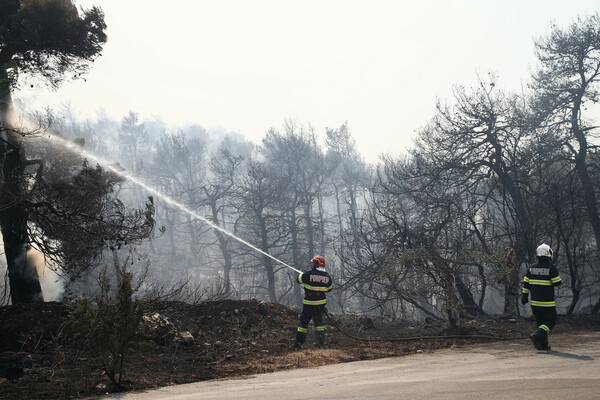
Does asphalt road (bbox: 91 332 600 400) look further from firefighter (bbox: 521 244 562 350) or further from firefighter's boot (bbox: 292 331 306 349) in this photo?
firefighter's boot (bbox: 292 331 306 349)

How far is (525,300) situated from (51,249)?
9.79 meters

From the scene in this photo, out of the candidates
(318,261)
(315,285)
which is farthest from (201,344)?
(318,261)

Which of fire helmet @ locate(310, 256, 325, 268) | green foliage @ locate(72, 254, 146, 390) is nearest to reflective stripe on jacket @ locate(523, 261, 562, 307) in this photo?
fire helmet @ locate(310, 256, 325, 268)

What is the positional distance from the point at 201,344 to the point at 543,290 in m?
6.51

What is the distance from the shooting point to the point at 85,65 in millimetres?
12211

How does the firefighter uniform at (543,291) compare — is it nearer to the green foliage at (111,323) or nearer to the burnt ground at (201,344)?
the burnt ground at (201,344)

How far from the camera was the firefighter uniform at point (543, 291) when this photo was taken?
27.0 feet

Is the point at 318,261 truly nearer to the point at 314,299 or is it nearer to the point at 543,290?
the point at 314,299

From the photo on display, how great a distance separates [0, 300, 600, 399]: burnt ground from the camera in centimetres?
655

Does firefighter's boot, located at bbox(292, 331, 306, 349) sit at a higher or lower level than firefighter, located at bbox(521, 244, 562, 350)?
lower

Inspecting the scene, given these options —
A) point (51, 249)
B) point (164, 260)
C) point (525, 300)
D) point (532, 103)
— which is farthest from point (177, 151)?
point (525, 300)

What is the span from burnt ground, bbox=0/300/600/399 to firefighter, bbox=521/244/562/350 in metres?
1.80

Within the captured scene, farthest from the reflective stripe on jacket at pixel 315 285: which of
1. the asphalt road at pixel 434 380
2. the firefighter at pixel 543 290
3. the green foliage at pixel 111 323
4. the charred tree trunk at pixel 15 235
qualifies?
the charred tree trunk at pixel 15 235

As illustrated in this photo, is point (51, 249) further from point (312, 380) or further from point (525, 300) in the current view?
point (525, 300)
